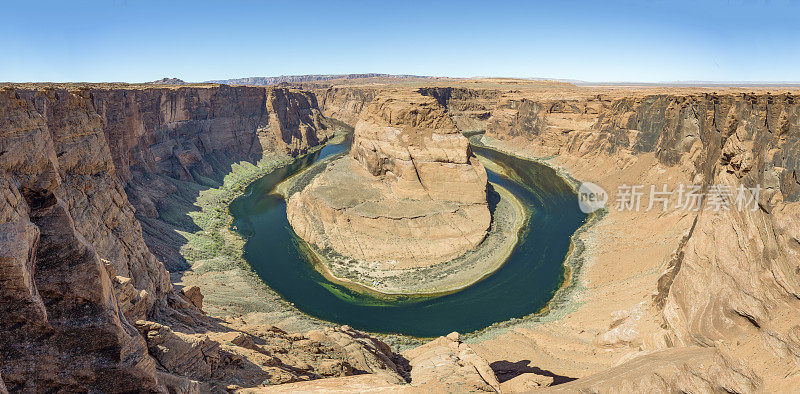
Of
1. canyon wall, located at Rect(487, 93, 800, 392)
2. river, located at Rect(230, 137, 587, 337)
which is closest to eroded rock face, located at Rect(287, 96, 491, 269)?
river, located at Rect(230, 137, 587, 337)

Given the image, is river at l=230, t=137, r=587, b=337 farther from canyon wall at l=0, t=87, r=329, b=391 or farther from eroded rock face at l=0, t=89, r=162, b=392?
eroded rock face at l=0, t=89, r=162, b=392

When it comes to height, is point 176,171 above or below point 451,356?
above

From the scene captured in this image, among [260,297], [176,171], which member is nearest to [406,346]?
[260,297]

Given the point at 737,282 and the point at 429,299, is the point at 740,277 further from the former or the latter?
the point at 429,299

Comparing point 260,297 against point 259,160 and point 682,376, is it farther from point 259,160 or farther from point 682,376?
point 259,160

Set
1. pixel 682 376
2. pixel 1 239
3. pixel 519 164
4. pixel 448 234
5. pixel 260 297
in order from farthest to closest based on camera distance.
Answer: pixel 519 164, pixel 448 234, pixel 260 297, pixel 682 376, pixel 1 239

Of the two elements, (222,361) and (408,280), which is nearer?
(222,361)

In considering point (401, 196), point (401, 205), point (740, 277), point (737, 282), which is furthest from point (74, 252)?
point (401, 196)
